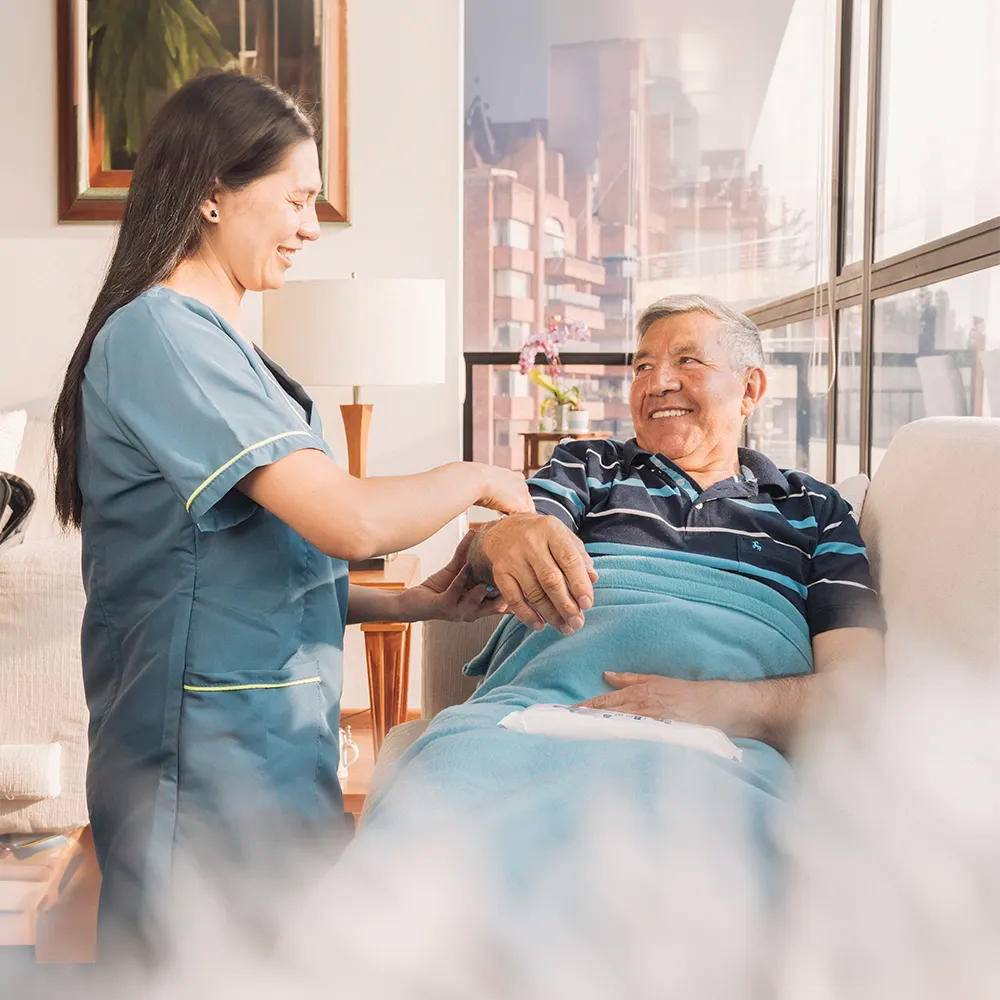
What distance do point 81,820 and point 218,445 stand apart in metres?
1.53

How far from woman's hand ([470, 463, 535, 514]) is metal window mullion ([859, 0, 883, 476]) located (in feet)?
5.07

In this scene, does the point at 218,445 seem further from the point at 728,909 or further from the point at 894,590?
the point at 894,590

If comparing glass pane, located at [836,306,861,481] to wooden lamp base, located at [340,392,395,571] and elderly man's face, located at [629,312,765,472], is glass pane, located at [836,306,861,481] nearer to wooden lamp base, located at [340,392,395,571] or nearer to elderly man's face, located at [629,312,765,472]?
elderly man's face, located at [629,312,765,472]

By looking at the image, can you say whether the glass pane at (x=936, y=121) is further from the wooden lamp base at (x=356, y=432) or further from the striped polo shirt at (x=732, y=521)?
the wooden lamp base at (x=356, y=432)

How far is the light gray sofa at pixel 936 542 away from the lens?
1178mm

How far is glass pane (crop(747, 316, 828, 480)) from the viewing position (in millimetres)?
3070

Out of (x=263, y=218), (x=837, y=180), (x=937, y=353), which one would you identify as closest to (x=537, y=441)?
(x=837, y=180)

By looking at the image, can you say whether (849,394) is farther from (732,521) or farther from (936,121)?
(732,521)

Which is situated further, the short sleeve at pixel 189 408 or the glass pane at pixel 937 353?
the glass pane at pixel 937 353

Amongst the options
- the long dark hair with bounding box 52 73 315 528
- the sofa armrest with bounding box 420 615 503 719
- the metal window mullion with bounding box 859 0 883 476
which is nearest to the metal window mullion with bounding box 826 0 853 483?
the metal window mullion with bounding box 859 0 883 476

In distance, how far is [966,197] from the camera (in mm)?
2127

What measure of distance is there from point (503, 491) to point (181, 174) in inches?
19.2

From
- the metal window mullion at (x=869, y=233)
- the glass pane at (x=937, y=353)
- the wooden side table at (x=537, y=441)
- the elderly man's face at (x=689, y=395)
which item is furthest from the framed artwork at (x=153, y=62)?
the elderly man's face at (x=689, y=395)

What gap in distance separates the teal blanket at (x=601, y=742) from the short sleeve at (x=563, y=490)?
14cm
